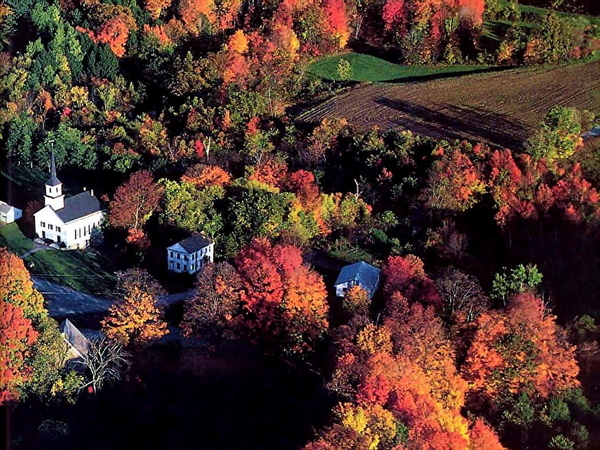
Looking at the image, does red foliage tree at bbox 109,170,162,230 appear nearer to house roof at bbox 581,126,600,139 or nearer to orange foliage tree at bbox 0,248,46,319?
orange foliage tree at bbox 0,248,46,319

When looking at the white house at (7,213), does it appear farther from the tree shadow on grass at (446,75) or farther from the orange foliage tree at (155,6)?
the orange foliage tree at (155,6)

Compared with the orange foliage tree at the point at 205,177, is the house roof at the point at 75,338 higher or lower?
lower

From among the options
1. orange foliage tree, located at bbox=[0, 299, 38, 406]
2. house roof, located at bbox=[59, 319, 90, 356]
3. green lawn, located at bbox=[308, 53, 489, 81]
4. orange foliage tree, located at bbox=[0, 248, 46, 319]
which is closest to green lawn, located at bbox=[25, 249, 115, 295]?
house roof, located at bbox=[59, 319, 90, 356]

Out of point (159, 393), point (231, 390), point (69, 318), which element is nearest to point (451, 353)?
point (231, 390)

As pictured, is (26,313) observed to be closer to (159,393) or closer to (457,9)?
(159,393)

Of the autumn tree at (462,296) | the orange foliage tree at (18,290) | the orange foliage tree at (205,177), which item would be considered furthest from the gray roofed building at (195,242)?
the autumn tree at (462,296)

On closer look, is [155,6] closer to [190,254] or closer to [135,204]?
[135,204]


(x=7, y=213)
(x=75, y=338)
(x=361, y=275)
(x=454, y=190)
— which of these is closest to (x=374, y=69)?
(x=454, y=190)
